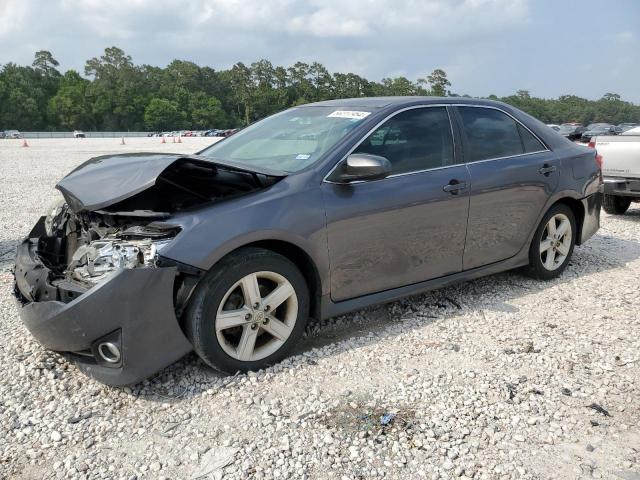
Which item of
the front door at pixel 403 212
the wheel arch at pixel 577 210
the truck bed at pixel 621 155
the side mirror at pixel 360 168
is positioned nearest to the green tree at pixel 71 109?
the truck bed at pixel 621 155

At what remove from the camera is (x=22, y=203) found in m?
9.95

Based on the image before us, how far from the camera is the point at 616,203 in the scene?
8828mm

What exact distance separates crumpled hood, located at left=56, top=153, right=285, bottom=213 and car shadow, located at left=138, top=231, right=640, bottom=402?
1110 mm

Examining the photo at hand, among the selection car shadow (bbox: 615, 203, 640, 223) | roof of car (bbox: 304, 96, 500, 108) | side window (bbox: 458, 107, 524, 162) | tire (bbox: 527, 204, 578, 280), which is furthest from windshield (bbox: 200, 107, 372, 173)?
car shadow (bbox: 615, 203, 640, 223)

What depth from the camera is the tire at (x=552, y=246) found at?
16.3ft

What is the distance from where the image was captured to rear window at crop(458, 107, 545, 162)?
4.45m

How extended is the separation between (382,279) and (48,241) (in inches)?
91.8

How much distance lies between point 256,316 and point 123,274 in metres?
0.83

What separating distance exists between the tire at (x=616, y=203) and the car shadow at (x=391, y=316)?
9.55ft

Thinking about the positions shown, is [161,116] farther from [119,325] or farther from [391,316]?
[119,325]

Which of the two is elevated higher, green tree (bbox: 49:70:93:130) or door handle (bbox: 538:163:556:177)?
green tree (bbox: 49:70:93:130)

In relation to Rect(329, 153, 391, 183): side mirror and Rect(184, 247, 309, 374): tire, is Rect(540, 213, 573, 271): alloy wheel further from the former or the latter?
Rect(184, 247, 309, 374): tire

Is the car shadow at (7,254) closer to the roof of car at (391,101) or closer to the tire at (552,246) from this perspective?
the roof of car at (391,101)

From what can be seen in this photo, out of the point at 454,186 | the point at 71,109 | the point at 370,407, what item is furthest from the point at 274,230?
the point at 71,109
